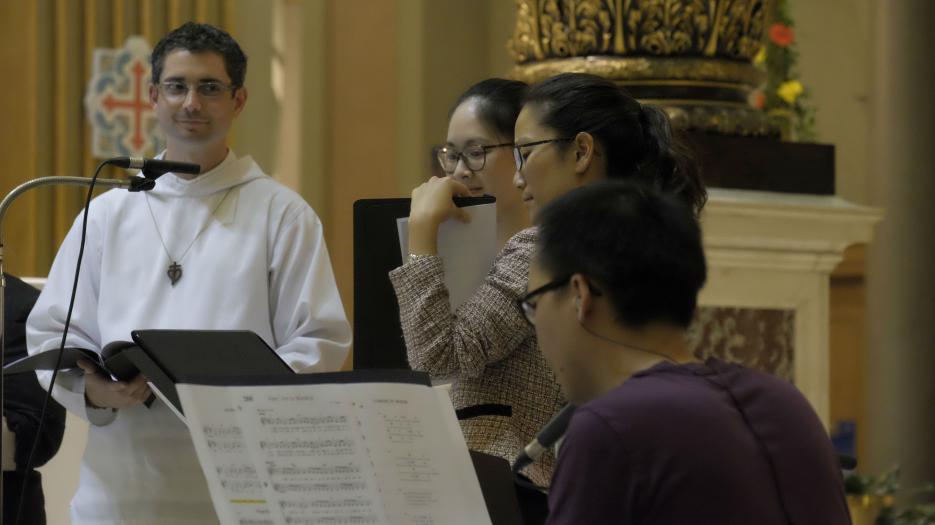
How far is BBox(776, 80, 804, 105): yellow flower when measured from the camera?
8.71 meters

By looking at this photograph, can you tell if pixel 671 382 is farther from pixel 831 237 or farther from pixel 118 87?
pixel 118 87

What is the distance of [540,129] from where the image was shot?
9.48 ft

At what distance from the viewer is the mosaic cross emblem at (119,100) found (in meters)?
8.27

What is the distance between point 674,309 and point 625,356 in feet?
0.30

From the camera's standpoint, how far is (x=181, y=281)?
3.85m

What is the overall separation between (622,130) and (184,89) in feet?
4.69

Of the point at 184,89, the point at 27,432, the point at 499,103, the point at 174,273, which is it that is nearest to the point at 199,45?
the point at 184,89

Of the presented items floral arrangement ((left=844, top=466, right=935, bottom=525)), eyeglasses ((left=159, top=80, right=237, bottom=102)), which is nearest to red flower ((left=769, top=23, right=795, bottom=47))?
floral arrangement ((left=844, top=466, right=935, bottom=525))

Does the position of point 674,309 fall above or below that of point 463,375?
above

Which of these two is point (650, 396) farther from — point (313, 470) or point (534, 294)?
point (313, 470)

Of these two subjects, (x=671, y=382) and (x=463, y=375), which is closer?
(x=671, y=382)

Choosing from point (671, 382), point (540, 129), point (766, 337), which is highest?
point (540, 129)

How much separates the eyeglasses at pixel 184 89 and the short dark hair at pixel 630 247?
1896 millimetres

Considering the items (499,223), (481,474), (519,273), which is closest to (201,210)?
(499,223)
